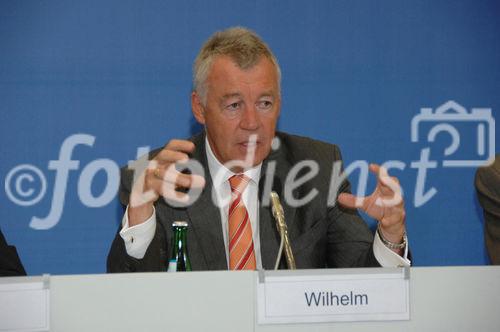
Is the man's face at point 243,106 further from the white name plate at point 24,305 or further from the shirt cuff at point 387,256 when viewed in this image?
the white name plate at point 24,305

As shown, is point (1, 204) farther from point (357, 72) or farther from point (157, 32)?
point (357, 72)

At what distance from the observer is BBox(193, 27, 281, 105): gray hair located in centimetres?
239

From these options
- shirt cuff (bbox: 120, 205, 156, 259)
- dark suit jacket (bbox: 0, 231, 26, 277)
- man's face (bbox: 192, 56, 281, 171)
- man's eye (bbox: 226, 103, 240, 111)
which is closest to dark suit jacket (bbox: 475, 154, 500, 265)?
man's face (bbox: 192, 56, 281, 171)

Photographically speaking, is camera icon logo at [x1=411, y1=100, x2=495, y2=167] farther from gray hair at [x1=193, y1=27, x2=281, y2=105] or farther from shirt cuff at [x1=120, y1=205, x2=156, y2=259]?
shirt cuff at [x1=120, y1=205, x2=156, y2=259]

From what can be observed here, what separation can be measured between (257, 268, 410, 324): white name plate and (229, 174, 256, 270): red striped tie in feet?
2.24

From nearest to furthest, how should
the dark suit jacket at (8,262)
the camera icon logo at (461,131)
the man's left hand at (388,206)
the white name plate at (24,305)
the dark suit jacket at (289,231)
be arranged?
the white name plate at (24,305), the man's left hand at (388,206), the dark suit jacket at (289,231), the dark suit jacket at (8,262), the camera icon logo at (461,131)

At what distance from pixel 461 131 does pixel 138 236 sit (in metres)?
1.63

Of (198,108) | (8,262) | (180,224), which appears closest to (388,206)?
(180,224)

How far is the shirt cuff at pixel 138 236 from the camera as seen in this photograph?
6.64ft

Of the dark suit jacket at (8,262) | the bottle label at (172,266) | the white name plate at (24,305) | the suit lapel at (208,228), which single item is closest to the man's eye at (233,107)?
the suit lapel at (208,228)

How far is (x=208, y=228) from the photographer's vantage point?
2.28 m

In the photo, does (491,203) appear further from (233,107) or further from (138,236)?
(138,236)

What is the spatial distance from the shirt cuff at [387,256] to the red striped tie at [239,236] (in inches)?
14.8

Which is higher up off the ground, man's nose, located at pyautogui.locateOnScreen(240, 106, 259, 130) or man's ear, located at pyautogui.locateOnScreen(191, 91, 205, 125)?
man's ear, located at pyautogui.locateOnScreen(191, 91, 205, 125)
